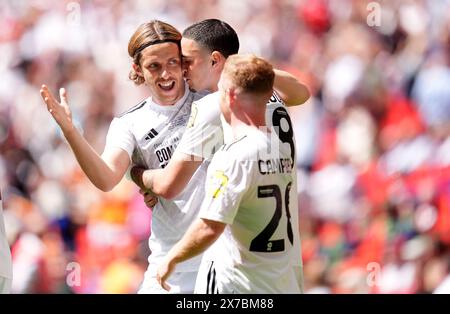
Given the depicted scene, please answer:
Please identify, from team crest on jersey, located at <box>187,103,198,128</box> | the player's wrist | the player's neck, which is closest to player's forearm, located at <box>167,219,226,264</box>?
the player's neck

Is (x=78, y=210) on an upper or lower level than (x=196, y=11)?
lower

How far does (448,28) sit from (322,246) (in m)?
1.94

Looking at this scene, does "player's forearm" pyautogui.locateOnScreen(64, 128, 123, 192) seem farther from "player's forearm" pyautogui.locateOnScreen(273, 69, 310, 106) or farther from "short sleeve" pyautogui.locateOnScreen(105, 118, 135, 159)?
Answer: "player's forearm" pyautogui.locateOnScreen(273, 69, 310, 106)

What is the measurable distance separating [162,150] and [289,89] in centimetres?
78

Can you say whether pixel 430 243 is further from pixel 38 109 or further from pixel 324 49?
pixel 38 109

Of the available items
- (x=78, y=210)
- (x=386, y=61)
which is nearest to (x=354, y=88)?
(x=386, y=61)

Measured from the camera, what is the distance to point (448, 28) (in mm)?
7973

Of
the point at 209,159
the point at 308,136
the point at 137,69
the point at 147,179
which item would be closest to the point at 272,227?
the point at 209,159

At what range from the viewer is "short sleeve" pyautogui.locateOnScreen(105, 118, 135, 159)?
18.8 ft

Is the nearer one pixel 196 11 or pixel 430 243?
pixel 430 243

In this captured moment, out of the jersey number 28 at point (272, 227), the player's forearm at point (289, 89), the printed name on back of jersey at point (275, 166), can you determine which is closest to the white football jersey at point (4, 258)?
the jersey number 28 at point (272, 227)

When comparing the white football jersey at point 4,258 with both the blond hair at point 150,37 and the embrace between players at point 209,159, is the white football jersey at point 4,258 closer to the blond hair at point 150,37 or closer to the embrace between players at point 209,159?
the embrace between players at point 209,159
